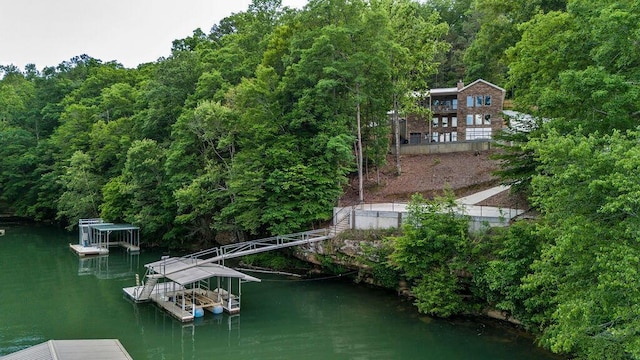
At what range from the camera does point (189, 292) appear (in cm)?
2547

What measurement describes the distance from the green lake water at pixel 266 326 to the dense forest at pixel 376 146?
5.62 feet

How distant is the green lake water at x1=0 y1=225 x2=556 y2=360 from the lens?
19.2 metres

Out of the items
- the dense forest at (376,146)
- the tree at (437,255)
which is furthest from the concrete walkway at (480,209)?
the dense forest at (376,146)

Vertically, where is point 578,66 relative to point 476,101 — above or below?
below

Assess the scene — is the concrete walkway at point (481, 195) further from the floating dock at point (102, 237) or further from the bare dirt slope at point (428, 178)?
the floating dock at point (102, 237)

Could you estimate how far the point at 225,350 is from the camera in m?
19.5

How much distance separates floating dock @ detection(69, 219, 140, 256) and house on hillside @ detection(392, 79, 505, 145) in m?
25.6

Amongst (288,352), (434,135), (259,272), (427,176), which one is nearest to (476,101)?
(434,135)

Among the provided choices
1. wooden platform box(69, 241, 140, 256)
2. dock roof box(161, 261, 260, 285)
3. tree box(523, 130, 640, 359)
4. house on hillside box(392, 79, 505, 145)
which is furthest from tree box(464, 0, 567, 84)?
wooden platform box(69, 241, 140, 256)

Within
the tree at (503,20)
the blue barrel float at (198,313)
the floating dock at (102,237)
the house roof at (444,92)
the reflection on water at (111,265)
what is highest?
the tree at (503,20)

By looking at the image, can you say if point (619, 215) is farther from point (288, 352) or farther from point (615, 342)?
point (288, 352)

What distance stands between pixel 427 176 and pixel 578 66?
19.1m

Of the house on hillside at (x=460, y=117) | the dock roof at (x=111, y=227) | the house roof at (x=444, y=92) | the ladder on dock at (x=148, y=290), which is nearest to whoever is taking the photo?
the ladder on dock at (x=148, y=290)

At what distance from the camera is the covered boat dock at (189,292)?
22930 mm
